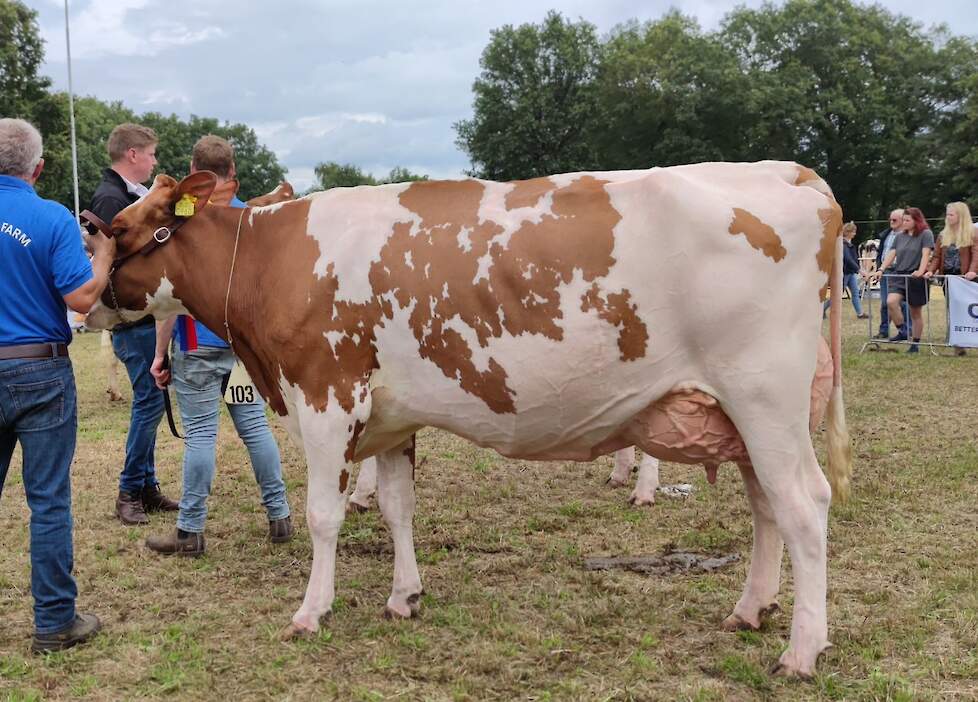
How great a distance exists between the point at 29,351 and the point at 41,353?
5cm

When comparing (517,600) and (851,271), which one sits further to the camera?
(851,271)

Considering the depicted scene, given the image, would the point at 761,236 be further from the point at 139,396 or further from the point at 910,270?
the point at 910,270

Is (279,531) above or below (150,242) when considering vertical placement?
below

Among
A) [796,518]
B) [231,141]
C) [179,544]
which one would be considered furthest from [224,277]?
[231,141]

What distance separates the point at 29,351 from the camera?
12.7ft

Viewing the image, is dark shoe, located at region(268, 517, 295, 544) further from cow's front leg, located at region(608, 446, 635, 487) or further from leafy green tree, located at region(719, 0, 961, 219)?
leafy green tree, located at region(719, 0, 961, 219)

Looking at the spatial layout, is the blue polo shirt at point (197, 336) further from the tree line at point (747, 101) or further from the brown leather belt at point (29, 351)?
the tree line at point (747, 101)


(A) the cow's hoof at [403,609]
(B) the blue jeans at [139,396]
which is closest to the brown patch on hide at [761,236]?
(A) the cow's hoof at [403,609]

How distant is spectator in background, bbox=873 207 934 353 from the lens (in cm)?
1326

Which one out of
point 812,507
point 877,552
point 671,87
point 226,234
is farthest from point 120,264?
point 671,87

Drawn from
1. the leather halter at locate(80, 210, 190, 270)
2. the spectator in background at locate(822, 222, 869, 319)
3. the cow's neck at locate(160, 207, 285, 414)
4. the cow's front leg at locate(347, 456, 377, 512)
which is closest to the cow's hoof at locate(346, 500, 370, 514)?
the cow's front leg at locate(347, 456, 377, 512)

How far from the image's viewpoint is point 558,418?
3889 millimetres

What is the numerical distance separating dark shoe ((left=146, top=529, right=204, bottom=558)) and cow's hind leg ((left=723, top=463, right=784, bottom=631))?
3.17 metres

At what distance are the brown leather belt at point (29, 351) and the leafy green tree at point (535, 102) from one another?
169 feet
